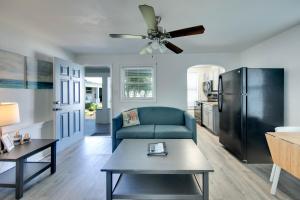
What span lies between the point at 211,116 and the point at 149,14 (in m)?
4.77

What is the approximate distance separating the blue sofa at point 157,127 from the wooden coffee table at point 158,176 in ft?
4.13

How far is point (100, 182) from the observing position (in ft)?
9.43

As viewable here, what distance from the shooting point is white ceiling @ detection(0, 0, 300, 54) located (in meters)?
2.47

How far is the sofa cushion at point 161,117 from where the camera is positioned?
4742 millimetres

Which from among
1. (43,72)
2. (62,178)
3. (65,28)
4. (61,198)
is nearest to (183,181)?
(61,198)

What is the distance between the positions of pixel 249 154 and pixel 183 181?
6.18 feet

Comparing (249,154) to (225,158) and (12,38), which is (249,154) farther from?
(12,38)

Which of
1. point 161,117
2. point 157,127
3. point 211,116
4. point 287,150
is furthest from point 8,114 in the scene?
point 211,116

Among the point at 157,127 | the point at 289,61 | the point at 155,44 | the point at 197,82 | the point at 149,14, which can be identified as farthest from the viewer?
the point at 197,82

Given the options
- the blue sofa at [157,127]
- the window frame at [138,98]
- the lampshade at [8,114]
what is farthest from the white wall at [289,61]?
the lampshade at [8,114]

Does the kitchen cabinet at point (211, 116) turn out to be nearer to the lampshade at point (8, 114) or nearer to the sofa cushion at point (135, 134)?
the sofa cushion at point (135, 134)

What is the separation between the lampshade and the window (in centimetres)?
322

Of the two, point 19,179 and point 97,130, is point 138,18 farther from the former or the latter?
point 97,130

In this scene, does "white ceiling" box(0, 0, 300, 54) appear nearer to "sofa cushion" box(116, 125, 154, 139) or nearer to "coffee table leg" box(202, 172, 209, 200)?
"sofa cushion" box(116, 125, 154, 139)
